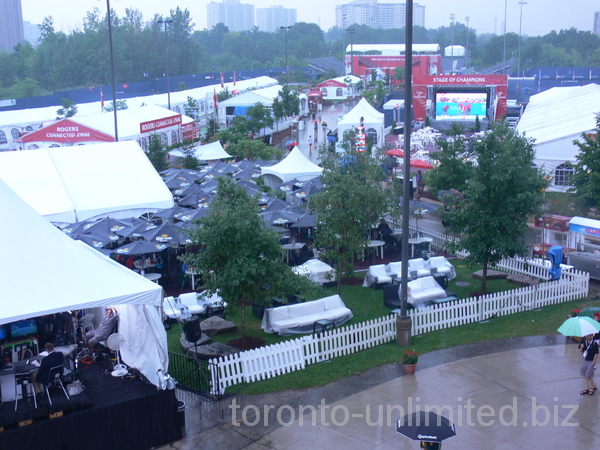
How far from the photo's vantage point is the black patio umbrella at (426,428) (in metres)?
7.30

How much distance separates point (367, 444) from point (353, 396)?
5.35 feet

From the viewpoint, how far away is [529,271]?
57.1 feet

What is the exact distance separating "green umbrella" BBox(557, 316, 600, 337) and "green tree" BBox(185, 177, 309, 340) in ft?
16.4

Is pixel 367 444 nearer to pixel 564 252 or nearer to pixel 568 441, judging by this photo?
pixel 568 441

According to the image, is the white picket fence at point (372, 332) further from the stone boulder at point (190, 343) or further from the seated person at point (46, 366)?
the seated person at point (46, 366)

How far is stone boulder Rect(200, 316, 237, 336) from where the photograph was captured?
45.5ft

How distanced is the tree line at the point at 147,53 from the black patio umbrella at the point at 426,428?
68944 mm

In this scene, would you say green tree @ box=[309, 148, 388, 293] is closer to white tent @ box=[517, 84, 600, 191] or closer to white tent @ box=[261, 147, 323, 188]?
white tent @ box=[517, 84, 600, 191]

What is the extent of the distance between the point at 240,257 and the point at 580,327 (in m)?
6.27

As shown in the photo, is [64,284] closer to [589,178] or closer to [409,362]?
[409,362]

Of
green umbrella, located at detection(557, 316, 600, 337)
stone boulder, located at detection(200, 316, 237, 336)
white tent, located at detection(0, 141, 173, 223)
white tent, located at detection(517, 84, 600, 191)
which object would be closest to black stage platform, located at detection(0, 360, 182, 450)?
stone boulder, located at detection(200, 316, 237, 336)

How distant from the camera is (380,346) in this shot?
42.6ft

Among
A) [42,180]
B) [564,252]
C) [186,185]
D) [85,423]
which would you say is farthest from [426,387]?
[186,185]

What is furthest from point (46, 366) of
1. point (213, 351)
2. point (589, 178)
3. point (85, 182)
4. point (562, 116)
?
point (562, 116)
